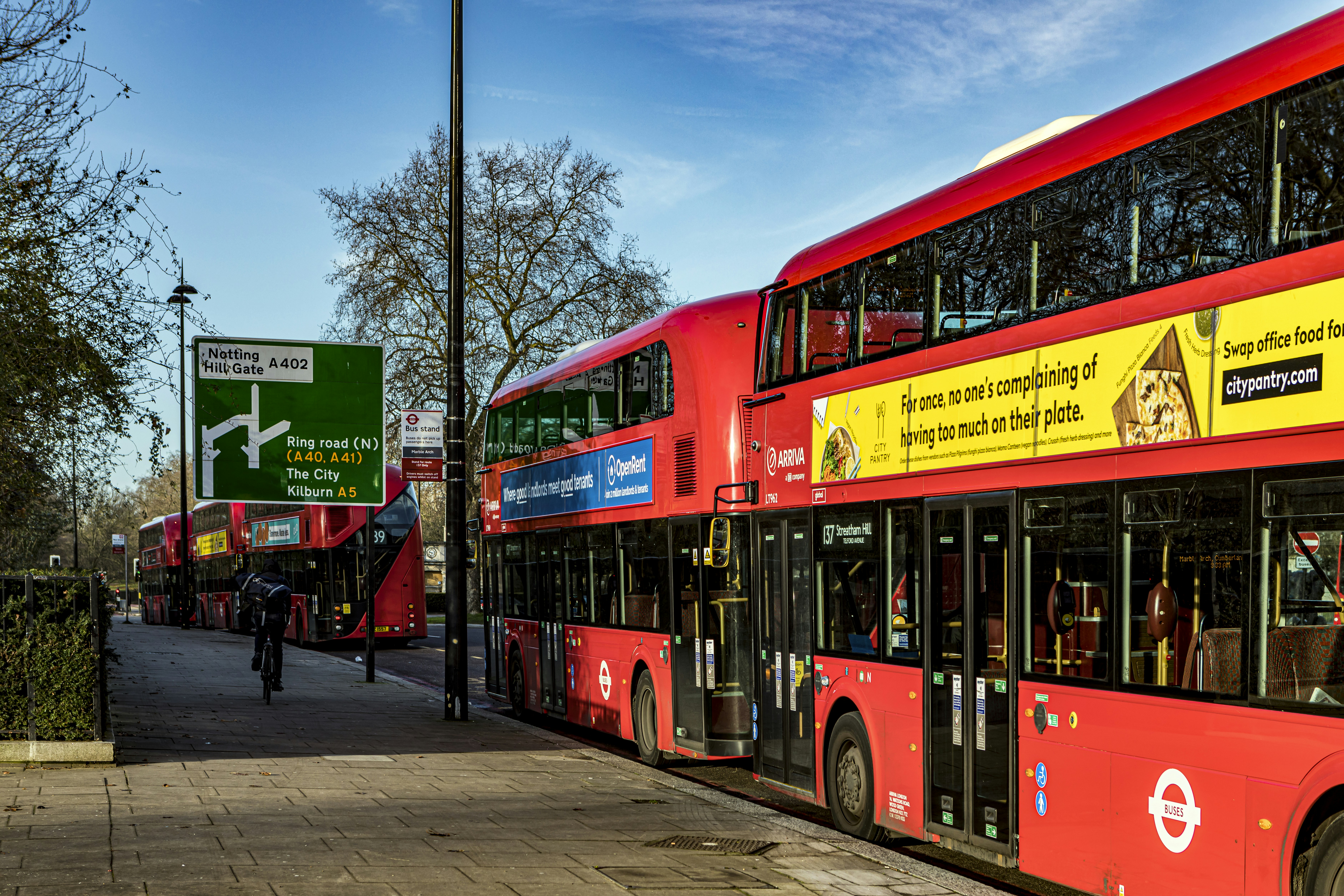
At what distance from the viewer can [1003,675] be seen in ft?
24.8

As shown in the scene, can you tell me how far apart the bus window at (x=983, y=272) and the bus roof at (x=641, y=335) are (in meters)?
3.68

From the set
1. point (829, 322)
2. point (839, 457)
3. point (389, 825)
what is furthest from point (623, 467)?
point (389, 825)

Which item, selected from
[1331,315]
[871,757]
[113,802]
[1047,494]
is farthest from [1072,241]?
[113,802]

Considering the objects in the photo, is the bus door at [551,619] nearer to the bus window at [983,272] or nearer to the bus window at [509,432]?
the bus window at [509,432]

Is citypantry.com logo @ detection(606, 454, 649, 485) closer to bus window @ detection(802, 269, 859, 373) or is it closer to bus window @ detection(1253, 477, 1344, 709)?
bus window @ detection(802, 269, 859, 373)

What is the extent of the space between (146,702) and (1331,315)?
1477 centimetres

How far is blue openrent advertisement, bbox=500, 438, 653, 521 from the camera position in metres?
13.5

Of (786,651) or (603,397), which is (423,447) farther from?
(786,651)

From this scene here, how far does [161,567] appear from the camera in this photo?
5238 cm

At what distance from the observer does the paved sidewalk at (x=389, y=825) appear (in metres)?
7.21

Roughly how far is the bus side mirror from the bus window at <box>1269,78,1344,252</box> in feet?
20.1

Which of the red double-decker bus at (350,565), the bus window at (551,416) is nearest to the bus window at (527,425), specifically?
the bus window at (551,416)

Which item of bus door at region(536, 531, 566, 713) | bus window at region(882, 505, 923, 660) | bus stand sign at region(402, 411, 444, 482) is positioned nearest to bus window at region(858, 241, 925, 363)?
bus window at region(882, 505, 923, 660)

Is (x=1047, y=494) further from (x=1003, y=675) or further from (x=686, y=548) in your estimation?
(x=686, y=548)
